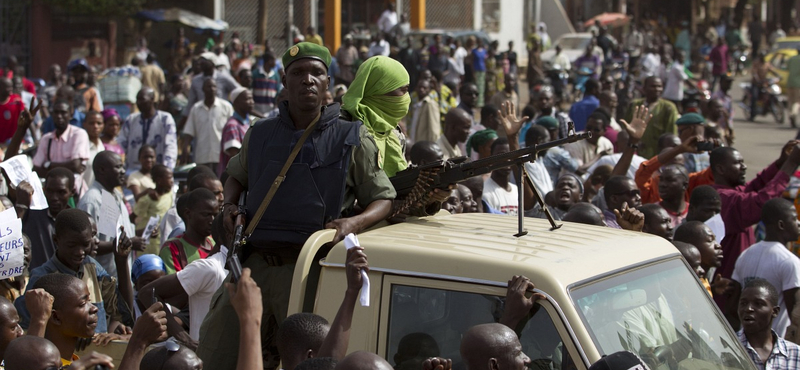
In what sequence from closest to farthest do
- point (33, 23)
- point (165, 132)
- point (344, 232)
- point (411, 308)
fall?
point (411, 308), point (344, 232), point (165, 132), point (33, 23)

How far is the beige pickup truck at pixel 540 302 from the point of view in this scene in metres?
3.50

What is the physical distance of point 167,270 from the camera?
611 centimetres

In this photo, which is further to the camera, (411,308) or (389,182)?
(389,182)

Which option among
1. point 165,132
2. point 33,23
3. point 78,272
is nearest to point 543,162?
point 165,132

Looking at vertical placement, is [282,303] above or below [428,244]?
below

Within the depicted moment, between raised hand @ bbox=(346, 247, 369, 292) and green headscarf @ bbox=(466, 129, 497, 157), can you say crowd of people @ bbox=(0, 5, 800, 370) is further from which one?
green headscarf @ bbox=(466, 129, 497, 157)

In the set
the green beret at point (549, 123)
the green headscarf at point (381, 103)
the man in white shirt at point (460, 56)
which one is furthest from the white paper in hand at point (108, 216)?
the man in white shirt at point (460, 56)

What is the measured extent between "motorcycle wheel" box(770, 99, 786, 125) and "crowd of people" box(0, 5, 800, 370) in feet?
37.2

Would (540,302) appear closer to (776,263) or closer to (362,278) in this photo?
(362,278)

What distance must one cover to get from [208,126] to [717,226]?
6125 millimetres

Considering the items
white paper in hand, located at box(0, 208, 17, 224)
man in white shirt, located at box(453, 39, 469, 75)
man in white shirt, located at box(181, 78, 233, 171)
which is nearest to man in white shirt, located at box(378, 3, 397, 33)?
man in white shirt, located at box(453, 39, 469, 75)

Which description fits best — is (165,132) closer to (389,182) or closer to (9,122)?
(9,122)

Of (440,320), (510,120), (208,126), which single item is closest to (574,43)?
(208,126)

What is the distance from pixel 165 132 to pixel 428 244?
762 cm
